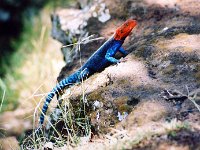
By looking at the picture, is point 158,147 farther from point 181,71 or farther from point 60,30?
point 60,30

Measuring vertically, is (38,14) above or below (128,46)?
below

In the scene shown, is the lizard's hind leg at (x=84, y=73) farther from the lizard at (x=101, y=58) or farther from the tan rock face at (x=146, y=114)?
the tan rock face at (x=146, y=114)

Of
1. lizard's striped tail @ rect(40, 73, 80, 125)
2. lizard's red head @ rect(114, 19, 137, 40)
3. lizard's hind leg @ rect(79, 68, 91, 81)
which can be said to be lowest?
lizard's striped tail @ rect(40, 73, 80, 125)

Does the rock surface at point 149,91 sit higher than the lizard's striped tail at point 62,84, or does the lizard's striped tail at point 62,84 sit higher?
the rock surface at point 149,91

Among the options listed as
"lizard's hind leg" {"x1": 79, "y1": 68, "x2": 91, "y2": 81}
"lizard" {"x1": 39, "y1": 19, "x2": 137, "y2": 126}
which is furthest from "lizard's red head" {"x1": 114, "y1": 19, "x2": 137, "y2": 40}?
"lizard's hind leg" {"x1": 79, "y1": 68, "x2": 91, "y2": 81}

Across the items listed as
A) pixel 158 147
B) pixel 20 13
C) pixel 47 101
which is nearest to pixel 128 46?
pixel 47 101

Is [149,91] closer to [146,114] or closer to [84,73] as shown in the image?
[146,114]

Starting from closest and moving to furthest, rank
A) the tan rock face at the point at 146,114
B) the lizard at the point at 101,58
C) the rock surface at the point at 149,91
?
1. the rock surface at the point at 149,91
2. the tan rock face at the point at 146,114
3. the lizard at the point at 101,58

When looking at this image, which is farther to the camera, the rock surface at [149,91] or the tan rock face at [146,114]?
the tan rock face at [146,114]

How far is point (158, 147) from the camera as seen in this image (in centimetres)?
260

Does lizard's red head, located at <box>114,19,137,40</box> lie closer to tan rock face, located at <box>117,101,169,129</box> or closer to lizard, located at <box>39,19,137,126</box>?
lizard, located at <box>39,19,137,126</box>

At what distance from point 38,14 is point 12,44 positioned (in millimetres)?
1061

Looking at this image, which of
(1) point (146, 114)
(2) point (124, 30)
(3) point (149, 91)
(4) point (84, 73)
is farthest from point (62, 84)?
(1) point (146, 114)

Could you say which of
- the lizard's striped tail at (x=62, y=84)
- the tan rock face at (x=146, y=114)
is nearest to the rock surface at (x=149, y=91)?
the tan rock face at (x=146, y=114)
